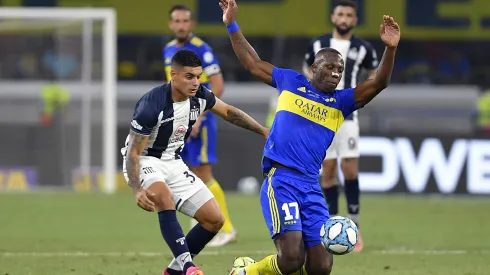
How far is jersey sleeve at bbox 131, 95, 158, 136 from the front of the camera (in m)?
7.99

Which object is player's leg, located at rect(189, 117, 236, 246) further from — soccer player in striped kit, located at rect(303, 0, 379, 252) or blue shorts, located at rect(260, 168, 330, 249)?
blue shorts, located at rect(260, 168, 330, 249)

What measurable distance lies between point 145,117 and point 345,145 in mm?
3335

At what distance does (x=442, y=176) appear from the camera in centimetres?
1661

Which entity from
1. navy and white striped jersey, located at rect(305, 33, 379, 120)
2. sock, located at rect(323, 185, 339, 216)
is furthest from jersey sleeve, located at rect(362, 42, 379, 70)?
sock, located at rect(323, 185, 339, 216)

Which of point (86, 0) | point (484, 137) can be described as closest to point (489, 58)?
point (484, 137)

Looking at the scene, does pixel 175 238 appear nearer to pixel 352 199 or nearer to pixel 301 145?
pixel 301 145

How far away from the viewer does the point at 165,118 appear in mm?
8164

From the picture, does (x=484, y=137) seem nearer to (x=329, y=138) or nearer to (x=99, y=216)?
(x=99, y=216)

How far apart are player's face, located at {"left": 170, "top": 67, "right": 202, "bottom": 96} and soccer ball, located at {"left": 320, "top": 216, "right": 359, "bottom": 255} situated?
4.81 ft

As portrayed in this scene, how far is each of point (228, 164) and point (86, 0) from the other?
270 inches

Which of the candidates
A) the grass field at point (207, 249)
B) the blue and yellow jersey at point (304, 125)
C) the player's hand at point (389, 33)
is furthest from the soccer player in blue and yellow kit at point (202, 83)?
the player's hand at point (389, 33)

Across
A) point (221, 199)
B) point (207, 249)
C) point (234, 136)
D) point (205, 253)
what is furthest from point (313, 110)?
point (234, 136)

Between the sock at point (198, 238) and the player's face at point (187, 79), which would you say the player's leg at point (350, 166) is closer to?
the sock at point (198, 238)

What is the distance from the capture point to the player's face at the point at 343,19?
10.8 meters
